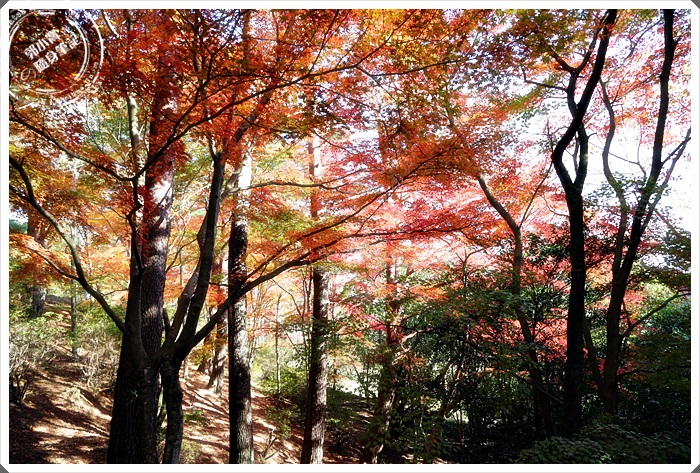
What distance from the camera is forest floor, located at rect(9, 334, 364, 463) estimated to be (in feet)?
13.6

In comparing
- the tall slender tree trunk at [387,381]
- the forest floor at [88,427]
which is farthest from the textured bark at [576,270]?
the forest floor at [88,427]

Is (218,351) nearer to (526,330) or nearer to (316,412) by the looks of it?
(316,412)

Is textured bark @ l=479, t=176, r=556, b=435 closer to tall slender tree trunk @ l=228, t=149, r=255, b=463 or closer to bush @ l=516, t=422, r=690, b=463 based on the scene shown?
bush @ l=516, t=422, r=690, b=463

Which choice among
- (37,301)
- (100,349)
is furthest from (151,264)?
(37,301)

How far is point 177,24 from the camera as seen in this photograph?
2.43m

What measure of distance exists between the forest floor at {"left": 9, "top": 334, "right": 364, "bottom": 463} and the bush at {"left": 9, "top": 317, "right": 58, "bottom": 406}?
0.50ft

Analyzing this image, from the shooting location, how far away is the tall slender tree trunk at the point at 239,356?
4.07 metres

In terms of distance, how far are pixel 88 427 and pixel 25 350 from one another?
132 centimetres

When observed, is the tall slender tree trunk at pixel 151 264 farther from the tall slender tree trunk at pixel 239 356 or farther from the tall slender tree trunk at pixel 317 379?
the tall slender tree trunk at pixel 317 379

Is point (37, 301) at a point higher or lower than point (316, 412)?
higher

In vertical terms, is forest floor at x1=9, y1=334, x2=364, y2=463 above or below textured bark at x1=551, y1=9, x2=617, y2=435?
below

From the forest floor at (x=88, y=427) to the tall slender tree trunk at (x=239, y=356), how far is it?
844 millimetres

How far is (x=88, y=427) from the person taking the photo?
4781 millimetres

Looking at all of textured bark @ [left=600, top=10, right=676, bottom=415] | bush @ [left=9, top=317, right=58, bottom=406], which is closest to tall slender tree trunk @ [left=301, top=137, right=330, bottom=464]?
textured bark @ [left=600, top=10, right=676, bottom=415]
